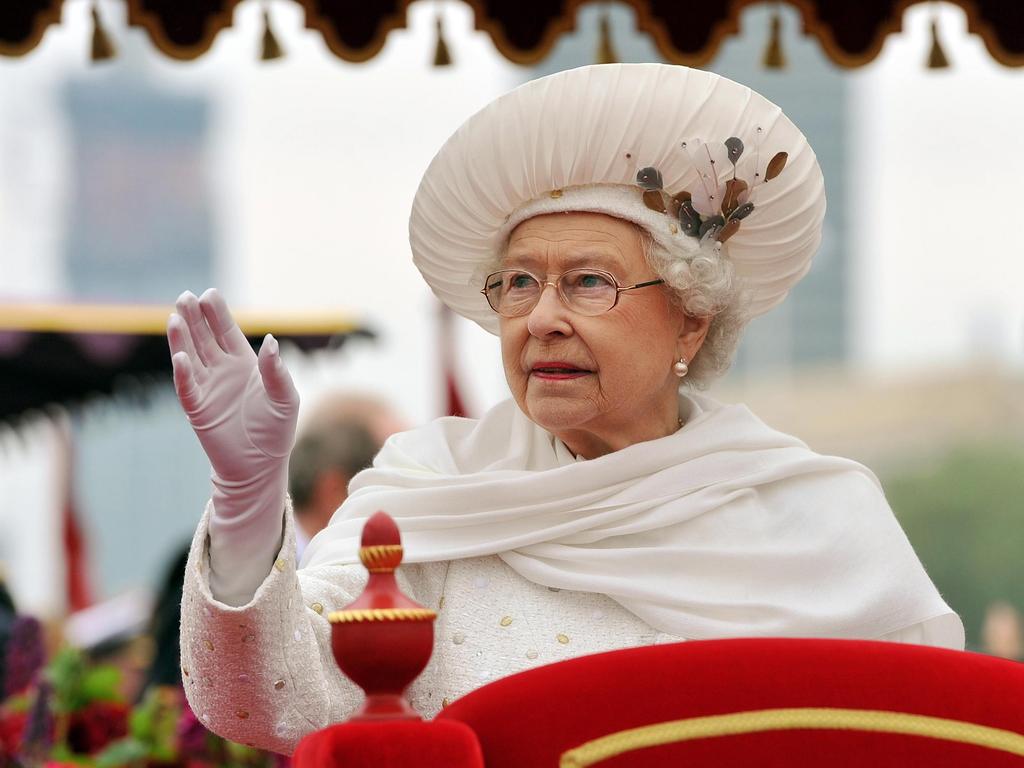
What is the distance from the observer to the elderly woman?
96.8 inches

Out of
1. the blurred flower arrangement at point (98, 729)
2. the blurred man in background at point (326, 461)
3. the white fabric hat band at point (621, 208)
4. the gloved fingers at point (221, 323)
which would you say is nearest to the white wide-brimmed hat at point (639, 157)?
the white fabric hat band at point (621, 208)

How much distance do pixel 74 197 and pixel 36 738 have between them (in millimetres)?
51647

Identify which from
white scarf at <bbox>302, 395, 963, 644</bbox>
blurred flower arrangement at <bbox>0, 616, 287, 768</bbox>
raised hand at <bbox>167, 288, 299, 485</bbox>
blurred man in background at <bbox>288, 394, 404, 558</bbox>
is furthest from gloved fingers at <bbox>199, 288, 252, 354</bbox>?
blurred man in background at <bbox>288, 394, 404, 558</bbox>

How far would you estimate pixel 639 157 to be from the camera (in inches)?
102

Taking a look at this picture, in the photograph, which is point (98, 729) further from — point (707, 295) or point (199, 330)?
point (199, 330)

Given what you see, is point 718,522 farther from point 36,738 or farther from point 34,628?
point 34,628

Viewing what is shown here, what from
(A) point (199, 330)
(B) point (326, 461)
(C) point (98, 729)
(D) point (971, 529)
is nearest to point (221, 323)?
(A) point (199, 330)

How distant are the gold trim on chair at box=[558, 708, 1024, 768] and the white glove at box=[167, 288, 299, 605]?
0.62 metres

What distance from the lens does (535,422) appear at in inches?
102

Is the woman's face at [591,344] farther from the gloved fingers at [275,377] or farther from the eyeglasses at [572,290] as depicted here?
the gloved fingers at [275,377]

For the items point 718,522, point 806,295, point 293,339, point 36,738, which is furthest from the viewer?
point 806,295

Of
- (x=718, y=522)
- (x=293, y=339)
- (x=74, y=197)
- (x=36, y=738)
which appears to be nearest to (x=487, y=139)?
(x=718, y=522)

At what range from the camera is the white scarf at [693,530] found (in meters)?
2.46

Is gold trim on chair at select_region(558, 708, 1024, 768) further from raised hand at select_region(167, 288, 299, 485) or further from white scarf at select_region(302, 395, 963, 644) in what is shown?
white scarf at select_region(302, 395, 963, 644)
